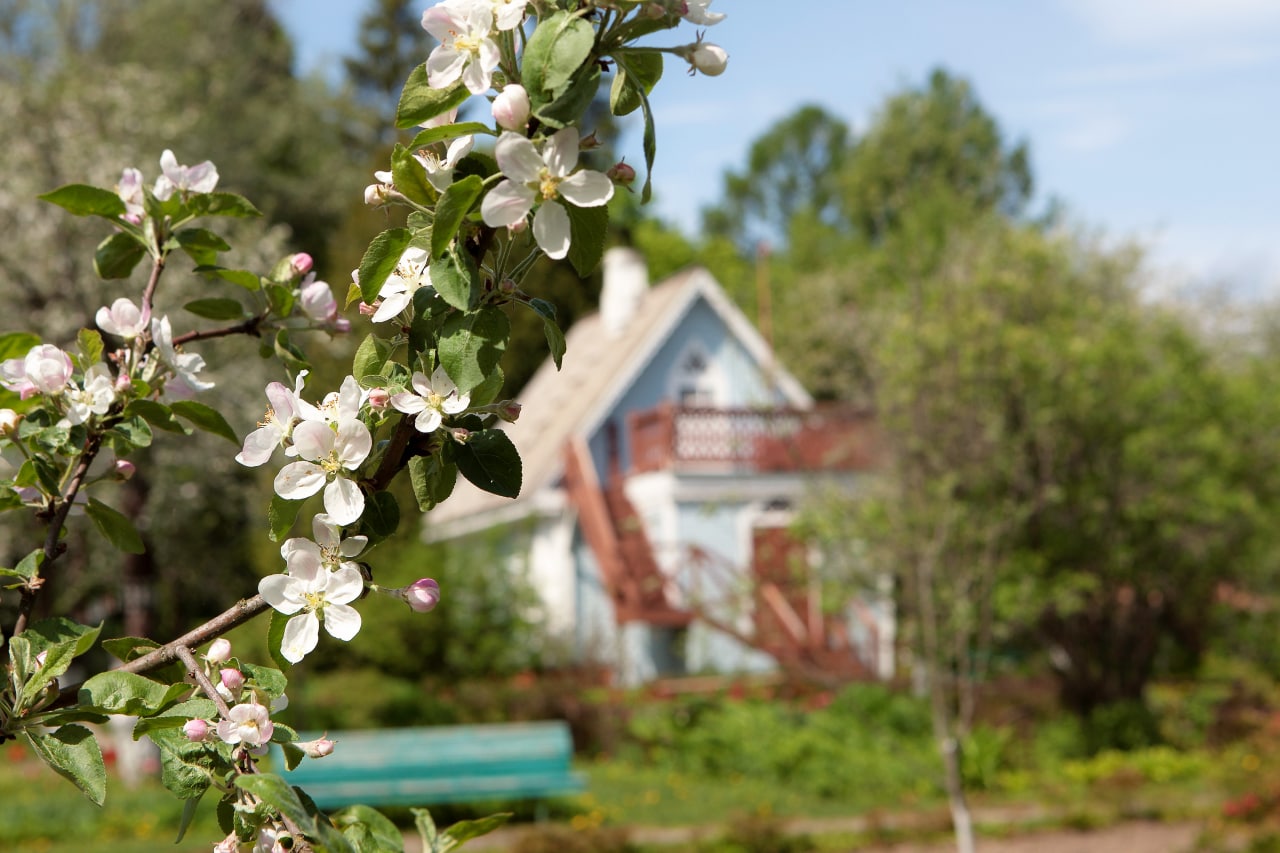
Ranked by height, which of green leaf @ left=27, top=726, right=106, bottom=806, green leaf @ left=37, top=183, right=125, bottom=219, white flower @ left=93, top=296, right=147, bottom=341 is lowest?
green leaf @ left=27, top=726, right=106, bottom=806

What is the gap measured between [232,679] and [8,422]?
1.64 feet

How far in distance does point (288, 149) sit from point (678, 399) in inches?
618

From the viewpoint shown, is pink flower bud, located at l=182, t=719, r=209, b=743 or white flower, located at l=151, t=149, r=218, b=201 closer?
pink flower bud, located at l=182, t=719, r=209, b=743

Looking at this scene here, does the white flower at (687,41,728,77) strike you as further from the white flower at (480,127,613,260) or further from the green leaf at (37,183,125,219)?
the green leaf at (37,183,125,219)

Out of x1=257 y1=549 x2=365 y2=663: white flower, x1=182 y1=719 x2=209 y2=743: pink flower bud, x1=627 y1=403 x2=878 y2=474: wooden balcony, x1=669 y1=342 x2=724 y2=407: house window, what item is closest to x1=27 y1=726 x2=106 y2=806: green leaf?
x1=182 y1=719 x2=209 y2=743: pink flower bud

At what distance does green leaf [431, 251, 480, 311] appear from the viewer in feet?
3.82

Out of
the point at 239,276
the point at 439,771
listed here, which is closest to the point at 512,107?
the point at 239,276

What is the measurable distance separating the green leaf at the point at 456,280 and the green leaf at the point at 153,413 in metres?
0.62

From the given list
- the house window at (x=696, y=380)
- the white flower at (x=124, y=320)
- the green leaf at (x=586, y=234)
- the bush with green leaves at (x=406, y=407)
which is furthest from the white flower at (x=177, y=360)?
the house window at (x=696, y=380)

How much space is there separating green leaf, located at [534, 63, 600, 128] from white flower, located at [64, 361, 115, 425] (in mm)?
774

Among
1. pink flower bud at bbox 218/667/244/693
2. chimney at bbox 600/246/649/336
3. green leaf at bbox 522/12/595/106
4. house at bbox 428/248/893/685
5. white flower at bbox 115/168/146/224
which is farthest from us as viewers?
chimney at bbox 600/246/649/336

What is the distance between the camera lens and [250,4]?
3947 cm

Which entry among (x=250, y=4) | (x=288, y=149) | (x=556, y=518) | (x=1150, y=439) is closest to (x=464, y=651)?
(x=556, y=518)

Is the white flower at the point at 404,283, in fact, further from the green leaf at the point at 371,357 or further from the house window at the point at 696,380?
the house window at the point at 696,380
